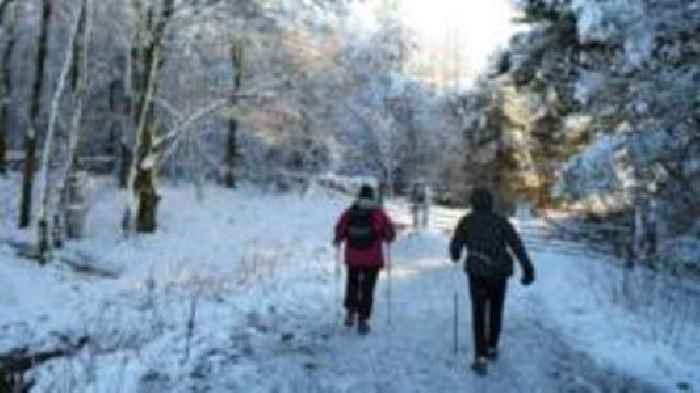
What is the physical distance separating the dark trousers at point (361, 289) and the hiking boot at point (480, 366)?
7.35ft

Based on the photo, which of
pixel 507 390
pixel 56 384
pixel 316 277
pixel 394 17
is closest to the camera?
pixel 56 384

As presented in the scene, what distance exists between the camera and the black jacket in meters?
11.9

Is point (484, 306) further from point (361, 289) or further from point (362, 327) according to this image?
point (361, 289)

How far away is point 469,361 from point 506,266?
3.92ft

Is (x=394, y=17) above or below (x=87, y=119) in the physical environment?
above

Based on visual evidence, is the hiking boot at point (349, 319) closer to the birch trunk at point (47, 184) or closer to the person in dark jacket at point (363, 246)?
the person in dark jacket at point (363, 246)

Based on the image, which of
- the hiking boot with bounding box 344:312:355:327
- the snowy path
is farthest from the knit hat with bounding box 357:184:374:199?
the snowy path

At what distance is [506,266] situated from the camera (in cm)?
1195

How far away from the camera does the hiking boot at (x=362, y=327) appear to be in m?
13.6

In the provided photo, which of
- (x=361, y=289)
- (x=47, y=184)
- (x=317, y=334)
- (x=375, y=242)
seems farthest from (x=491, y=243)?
(x=47, y=184)

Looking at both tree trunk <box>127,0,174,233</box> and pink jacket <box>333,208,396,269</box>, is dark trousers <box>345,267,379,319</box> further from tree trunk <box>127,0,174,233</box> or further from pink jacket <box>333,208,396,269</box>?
tree trunk <box>127,0,174,233</box>

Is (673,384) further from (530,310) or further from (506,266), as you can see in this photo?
(530,310)

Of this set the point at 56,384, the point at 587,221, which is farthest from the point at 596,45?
the point at 587,221

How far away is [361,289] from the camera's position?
13.8 meters
